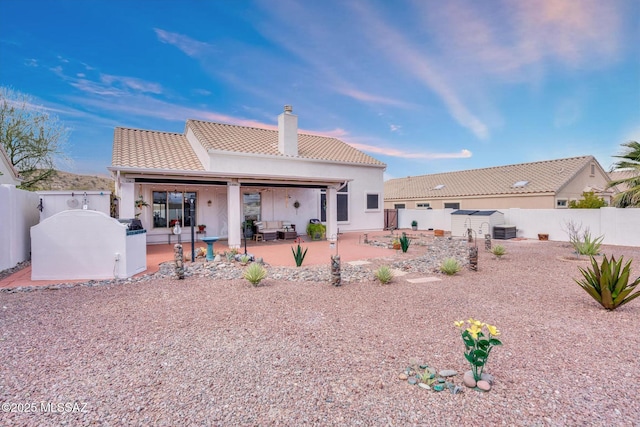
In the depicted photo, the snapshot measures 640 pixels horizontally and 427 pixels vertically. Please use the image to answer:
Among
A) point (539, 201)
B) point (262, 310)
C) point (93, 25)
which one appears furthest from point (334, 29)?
point (539, 201)

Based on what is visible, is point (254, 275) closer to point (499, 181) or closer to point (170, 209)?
point (170, 209)

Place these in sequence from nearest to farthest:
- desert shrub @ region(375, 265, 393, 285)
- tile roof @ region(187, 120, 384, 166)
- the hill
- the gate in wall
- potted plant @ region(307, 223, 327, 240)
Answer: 1. desert shrub @ region(375, 265, 393, 285)
2. potted plant @ region(307, 223, 327, 240)
3. tile roof @ region(187, 120, 384, 166)
4. the gate in wall
5. the hill

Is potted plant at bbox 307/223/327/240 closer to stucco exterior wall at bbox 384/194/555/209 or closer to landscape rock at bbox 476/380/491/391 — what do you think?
landscape rock at bbox 476/380/491/391

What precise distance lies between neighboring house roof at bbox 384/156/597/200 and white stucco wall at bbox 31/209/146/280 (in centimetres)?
2316

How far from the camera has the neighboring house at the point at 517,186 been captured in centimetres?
1942

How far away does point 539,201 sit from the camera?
63.6 ft

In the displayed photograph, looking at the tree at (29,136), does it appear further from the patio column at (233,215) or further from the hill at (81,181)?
the patio column at (233,215)

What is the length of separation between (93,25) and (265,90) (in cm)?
767

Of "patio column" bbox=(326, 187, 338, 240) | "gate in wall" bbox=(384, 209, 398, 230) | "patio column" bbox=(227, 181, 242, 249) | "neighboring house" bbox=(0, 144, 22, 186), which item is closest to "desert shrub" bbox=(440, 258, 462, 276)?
"patio column" bbox=(326, 187, 338, 240)

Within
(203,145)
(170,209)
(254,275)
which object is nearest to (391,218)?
(203,145)

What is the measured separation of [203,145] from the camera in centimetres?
1435

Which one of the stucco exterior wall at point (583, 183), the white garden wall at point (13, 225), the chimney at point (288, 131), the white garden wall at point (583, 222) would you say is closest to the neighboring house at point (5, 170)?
the white garden wall at point (13, 225)

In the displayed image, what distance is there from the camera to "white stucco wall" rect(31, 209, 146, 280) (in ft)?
22.8

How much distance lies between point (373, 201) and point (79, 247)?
1562 centimetres
